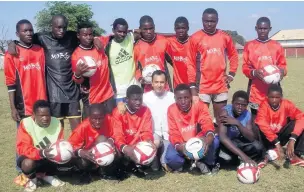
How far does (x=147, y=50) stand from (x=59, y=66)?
1403 mm

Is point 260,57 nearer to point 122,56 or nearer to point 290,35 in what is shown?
point 122,56


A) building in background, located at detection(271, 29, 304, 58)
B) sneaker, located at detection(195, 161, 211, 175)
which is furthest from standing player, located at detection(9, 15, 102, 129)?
building in background, located at detection(271, 29, 304, 58)

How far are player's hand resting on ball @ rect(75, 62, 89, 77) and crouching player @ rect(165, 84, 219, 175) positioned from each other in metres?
1.28

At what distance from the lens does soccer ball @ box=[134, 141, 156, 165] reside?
467cm

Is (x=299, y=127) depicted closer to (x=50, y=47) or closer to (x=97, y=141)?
(x=97, y=141)

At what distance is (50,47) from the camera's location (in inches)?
208

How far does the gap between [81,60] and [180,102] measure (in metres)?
1.49

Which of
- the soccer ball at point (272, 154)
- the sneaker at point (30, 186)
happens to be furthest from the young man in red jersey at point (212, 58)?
the sneaker at point (30, 186)

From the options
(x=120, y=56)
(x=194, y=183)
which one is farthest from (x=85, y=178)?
(x=120, y=56)

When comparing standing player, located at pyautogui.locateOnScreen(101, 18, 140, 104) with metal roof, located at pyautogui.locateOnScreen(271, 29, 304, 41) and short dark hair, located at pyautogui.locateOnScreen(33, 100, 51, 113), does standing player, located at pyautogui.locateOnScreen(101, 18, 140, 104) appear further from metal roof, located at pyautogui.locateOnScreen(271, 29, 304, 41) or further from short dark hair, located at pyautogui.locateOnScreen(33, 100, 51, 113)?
metal roof, located at pyautogui.locateOnScreen(271, 29, 304, 41)

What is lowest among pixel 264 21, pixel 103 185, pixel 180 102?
pixel 103 185

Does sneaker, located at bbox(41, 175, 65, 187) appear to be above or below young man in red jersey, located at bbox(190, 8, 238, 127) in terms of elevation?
below

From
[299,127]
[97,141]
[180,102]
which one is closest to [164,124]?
[180,102]

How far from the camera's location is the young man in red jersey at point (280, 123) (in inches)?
208
